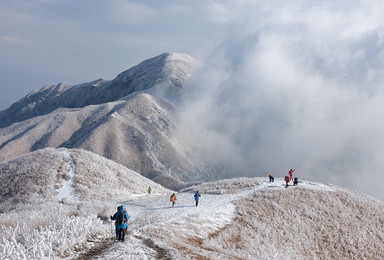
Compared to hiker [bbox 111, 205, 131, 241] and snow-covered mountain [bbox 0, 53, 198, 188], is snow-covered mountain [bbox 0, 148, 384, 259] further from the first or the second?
snow-covered mountain [bbox 0, 53, 198, 188]

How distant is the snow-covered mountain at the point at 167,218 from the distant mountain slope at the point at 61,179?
15 centimetres

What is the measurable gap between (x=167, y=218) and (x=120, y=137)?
113 meters

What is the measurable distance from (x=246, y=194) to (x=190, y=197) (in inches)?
289

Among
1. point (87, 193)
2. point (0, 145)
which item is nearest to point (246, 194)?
point (87, 193)

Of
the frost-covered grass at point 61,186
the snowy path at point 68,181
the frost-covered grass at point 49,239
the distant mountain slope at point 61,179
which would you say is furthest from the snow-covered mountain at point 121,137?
the frost-covered grass at point 49,239

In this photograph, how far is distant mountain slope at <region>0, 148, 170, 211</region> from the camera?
142ft

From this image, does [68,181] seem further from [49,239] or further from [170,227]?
[49,239]

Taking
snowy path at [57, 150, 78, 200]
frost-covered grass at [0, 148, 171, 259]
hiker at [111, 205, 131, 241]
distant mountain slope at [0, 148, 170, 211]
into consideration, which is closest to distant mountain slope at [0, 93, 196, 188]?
distant mountain slope at [0, 148, 170, 211]

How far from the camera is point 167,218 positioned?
2692cm

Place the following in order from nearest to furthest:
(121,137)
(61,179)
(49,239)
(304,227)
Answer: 1. (49,239)
2. (304,227)
3. (61,179)
4. (121,137)

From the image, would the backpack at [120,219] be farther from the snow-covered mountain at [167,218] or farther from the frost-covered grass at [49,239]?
the frost-covered grass at [49,239]

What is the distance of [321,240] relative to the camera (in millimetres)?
32781

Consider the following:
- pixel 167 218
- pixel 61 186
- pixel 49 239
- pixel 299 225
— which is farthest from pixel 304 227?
pixel 61 186

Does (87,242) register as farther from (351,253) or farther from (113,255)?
(351,253)
